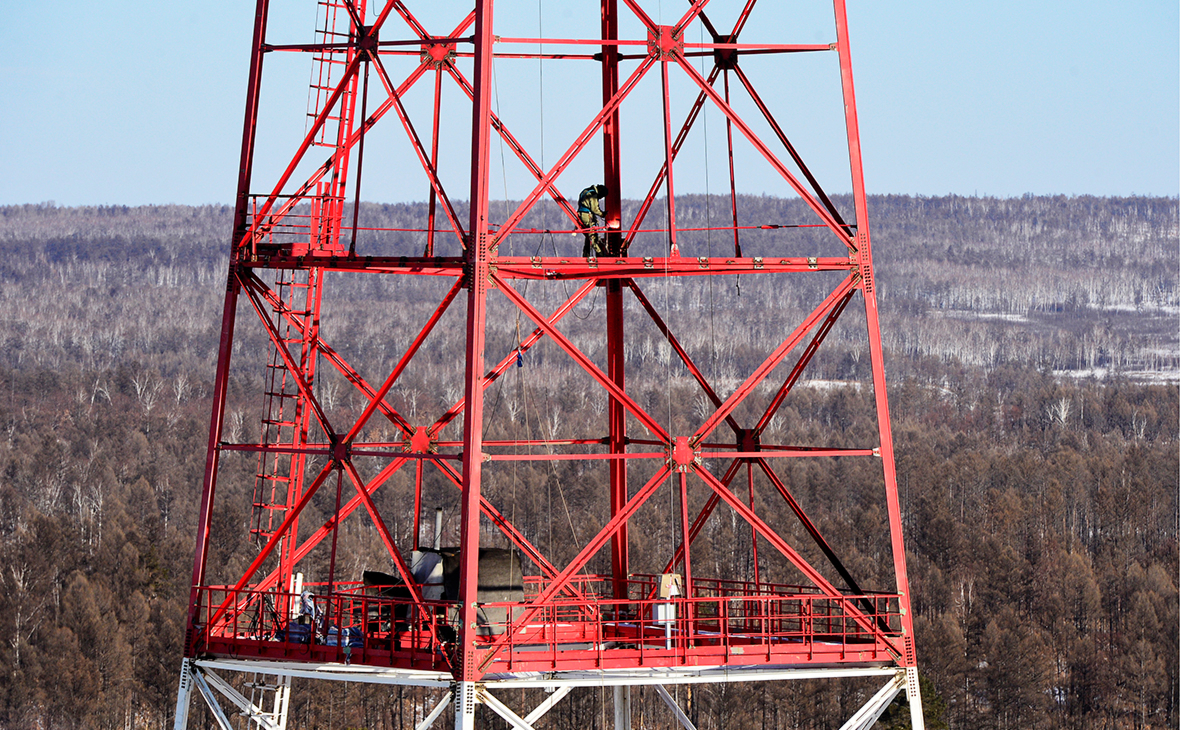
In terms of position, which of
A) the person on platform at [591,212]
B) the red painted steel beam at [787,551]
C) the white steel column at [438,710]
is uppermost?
the person on platform at [591,212]

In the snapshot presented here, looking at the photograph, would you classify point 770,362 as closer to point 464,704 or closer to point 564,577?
point 564,577

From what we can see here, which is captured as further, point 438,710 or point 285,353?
point 285,353

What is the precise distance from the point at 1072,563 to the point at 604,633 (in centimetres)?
10145

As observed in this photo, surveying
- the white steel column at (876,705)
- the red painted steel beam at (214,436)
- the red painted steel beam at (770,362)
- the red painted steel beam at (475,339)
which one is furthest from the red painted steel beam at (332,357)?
the white steel column at (876,705)

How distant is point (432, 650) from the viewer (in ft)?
81.5

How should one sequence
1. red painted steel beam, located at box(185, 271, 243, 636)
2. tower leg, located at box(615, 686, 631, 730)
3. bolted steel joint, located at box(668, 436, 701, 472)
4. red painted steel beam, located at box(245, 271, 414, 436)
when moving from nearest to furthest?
bolted steel joint, located at box(668, 436, 701, 472) < red painted steel beam, located at box(185, 271, 243, 636) < red painted steel beam, located at box(245, 271, 414, 436) < tower leg, located at box(615, 686, 631, 730)

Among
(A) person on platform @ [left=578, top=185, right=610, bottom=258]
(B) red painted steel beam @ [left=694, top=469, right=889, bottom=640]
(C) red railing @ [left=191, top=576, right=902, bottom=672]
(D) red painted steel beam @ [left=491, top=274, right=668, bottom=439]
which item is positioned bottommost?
(C) red railing @ [left=191, top=576, right=902, bottom=672]

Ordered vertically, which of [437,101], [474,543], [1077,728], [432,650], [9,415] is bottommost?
[1077,728]

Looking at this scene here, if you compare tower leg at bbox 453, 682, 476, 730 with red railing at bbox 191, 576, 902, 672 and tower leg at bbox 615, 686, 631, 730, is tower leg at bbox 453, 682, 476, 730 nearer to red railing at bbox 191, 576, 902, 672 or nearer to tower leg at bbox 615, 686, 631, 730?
red railing at bbox 191, 576, 902, 672

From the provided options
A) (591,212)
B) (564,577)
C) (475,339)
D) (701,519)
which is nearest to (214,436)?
(475,339)

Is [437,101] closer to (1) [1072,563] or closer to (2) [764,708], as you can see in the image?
(2) [764,708]

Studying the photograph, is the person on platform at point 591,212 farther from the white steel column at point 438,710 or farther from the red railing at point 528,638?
the white steel column at point 438,710

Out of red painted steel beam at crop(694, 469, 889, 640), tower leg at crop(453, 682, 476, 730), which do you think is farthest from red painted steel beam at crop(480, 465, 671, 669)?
red painted steel beam at crop(694, 469, 889, 640)

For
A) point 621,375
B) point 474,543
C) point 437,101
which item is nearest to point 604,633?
point 621,375
